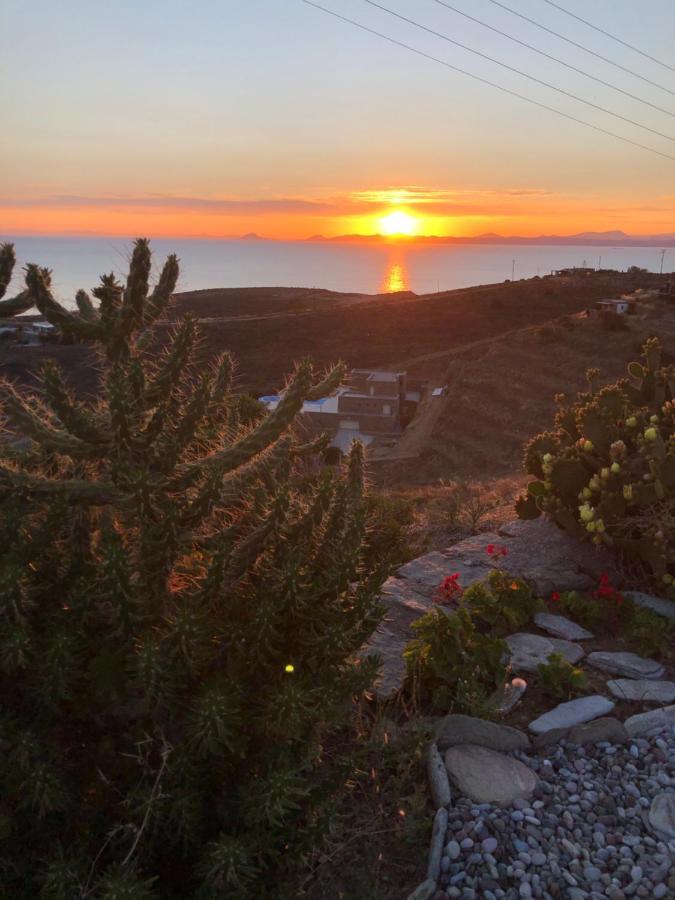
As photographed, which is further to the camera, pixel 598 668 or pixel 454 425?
pixel 454 425

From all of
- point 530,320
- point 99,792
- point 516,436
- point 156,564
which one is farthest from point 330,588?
point 530,320

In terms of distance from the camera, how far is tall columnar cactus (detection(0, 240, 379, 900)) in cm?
263

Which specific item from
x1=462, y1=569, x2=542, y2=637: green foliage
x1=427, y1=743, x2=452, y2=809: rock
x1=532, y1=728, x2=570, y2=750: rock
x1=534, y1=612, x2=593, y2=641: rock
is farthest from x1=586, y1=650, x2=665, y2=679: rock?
x1=427, y1=743, x2=452, y2=809: rock

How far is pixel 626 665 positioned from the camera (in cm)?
444

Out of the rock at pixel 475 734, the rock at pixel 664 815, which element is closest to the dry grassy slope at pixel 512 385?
the rock at pixel 475 734

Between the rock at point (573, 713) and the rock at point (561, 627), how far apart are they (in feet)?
2.48

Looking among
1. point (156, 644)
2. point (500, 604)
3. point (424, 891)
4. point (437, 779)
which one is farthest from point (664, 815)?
point (156, 644)

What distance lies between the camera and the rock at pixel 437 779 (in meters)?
3.33

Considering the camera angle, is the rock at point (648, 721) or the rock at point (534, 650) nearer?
the rock at point (648, 721)

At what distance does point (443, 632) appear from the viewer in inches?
161

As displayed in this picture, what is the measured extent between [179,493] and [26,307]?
125 centimetres

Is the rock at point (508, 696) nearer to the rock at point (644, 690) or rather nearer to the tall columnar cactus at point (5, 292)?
the rock at point (644, 690)

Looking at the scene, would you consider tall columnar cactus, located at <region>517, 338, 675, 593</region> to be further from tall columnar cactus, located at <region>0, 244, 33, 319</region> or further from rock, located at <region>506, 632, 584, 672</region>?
tall columnar cactus, located at <region>0, 244, 33, 319</region>

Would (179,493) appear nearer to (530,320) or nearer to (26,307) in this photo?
(26,307)
